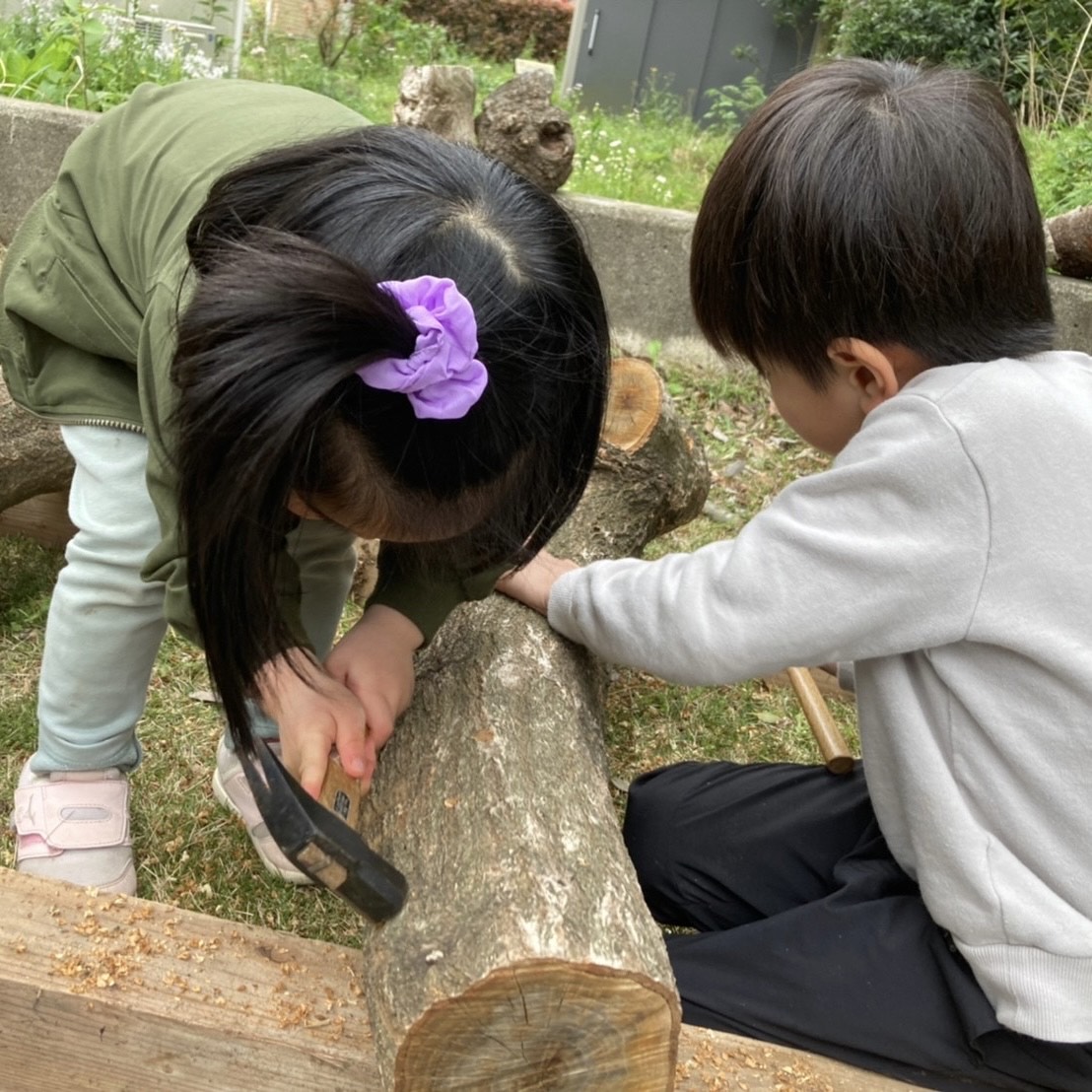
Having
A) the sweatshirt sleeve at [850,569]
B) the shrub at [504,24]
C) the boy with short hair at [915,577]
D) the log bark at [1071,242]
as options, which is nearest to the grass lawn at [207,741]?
the boy with short hair at [915,577]

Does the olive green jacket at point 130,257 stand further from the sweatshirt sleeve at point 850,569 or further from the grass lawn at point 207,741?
the grass lawn at point 207,741

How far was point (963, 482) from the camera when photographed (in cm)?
112

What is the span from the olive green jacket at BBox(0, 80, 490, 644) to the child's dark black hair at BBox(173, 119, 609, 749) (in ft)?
0.70

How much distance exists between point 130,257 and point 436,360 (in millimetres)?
686

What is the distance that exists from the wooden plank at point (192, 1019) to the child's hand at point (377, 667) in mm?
217

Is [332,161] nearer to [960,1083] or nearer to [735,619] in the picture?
[735,619]

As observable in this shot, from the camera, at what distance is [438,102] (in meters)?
3.76

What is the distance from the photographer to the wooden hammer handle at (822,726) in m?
1.74

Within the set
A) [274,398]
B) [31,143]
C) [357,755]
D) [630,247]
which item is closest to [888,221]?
[274,398]

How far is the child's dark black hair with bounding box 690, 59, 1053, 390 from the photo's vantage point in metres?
1.21

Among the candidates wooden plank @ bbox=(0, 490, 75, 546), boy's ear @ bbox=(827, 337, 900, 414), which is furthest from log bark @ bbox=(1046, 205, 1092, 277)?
wooden plank @ bbox=(0, 490, 75, 546)

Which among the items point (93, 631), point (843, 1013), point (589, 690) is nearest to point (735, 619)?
point (589, 690)

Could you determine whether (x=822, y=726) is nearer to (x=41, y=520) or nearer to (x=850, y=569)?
(x=850, y=569)

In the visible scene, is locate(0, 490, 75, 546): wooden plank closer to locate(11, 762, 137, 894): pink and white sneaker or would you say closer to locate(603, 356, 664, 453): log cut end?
locate(11, 762, 137, 894): pink and white sneaker
